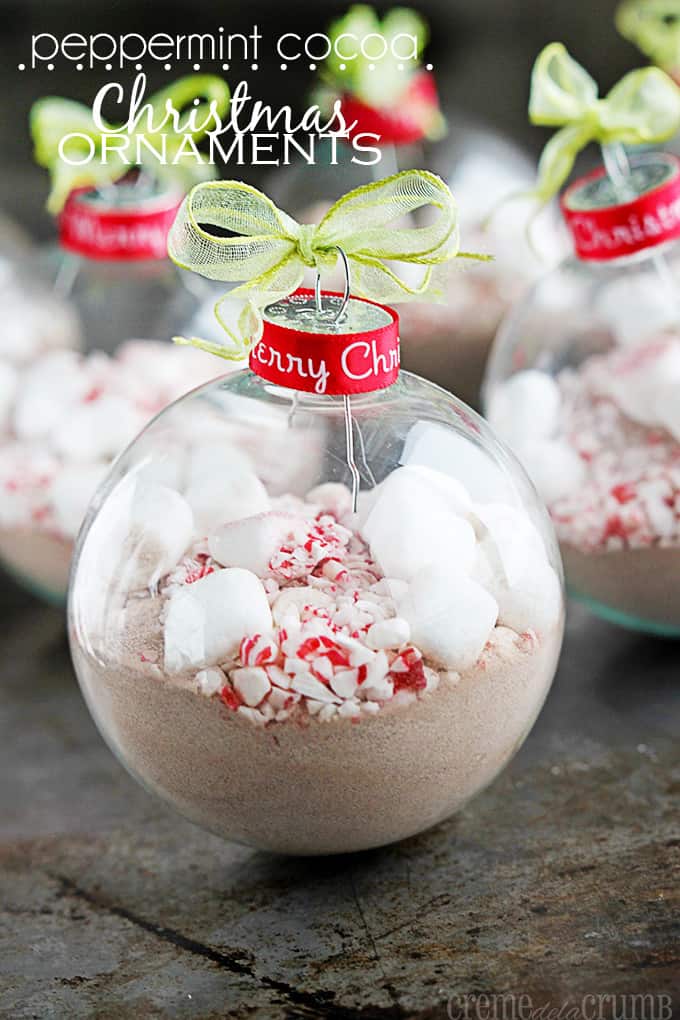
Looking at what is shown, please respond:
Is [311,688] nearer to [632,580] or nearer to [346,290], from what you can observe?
[346,290]

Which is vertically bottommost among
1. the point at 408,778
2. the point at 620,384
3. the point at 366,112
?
the point at 408,778

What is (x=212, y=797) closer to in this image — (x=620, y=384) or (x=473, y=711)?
(x=473, y=711)

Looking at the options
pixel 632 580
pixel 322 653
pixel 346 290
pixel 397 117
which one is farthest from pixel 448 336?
pixel 322 653

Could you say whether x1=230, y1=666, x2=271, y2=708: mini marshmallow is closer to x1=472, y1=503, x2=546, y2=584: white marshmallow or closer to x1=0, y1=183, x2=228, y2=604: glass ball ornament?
x1=472, y1=503, x2=546, y2=584: white marshmallow

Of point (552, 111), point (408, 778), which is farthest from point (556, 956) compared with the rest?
point (552, 111)

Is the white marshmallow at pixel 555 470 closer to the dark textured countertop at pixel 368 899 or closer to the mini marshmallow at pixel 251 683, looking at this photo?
the dark textured countertop at pixel 368 899

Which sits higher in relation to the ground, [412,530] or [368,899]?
[412,530]
